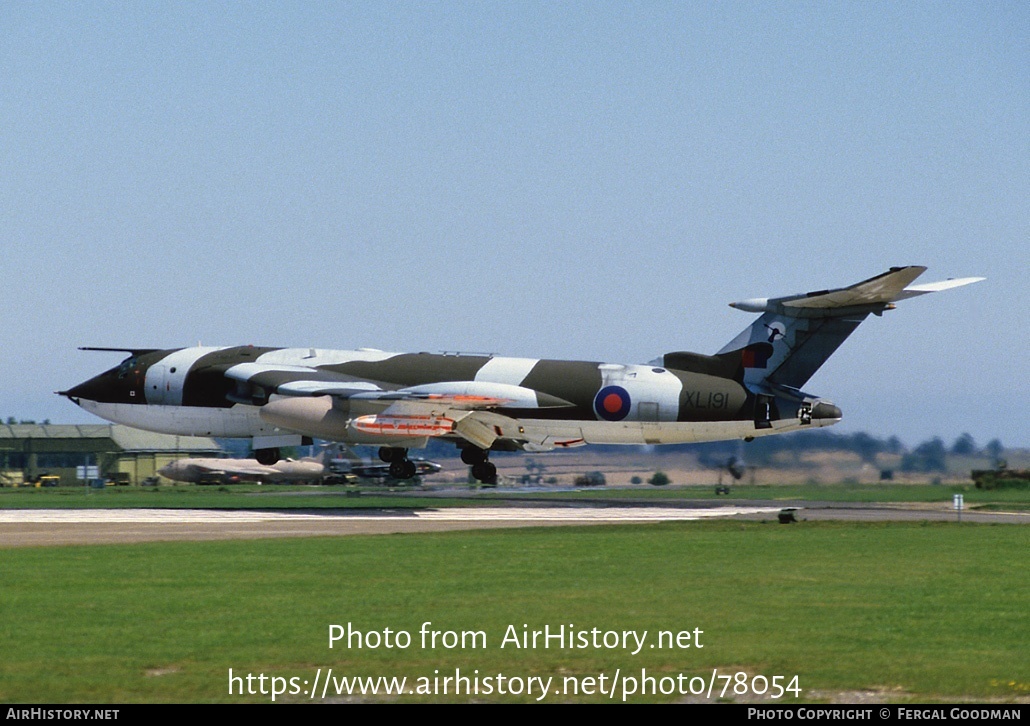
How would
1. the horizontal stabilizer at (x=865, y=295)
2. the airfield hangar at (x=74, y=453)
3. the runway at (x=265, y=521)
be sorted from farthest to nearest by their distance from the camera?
the airfield hangar at (x=74, y=453), the horizontal stabilizer at (x=865, y=295), the runway at (x=265, y=521)

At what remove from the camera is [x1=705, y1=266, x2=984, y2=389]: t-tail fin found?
4769cm

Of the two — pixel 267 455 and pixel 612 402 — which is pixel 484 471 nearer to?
pixel 612 402

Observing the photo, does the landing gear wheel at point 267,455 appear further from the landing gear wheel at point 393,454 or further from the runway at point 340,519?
the runway at point 340,519

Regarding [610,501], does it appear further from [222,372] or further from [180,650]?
[180,650]

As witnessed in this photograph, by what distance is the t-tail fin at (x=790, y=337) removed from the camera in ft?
156

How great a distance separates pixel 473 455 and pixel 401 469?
3.69m

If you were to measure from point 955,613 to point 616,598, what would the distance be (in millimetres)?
4544

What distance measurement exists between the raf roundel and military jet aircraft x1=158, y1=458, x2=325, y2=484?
44585mm

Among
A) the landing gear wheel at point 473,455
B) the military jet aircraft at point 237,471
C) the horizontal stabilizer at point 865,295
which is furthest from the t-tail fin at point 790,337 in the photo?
the military jet aircraft at point 237,471

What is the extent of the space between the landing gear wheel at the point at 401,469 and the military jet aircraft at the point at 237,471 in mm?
40219

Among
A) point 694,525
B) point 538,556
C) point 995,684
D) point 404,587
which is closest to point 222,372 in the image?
point 694,525

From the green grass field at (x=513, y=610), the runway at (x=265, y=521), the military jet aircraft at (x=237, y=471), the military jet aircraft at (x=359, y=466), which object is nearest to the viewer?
the green grass field at (x=513, y=610)

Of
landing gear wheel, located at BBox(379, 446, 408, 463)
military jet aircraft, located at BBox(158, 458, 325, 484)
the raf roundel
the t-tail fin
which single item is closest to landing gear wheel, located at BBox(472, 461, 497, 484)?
landing gear wheel, located at BBox(379, 446, 408, 463)

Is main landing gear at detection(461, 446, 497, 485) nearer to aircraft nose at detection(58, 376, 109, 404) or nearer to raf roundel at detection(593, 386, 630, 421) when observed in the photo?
raf roundel at detection(593, 386, 630, 421)
